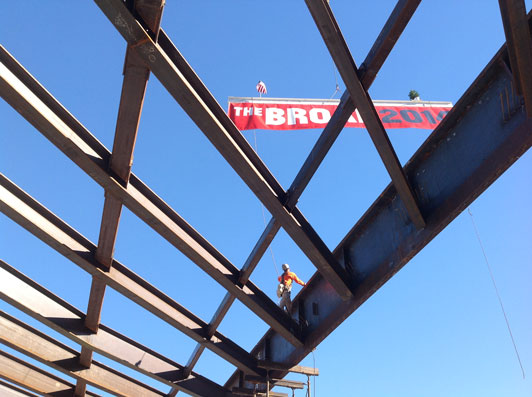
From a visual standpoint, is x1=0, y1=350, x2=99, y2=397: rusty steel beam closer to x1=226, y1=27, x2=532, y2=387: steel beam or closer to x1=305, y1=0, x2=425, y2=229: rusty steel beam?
x1=226, y1=27, x2=532, y2=387: steel beam

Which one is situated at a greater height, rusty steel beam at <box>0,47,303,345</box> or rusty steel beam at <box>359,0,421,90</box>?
rusty steel beam at <box>359,0,421,90</box>

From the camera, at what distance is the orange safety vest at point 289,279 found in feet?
27.5

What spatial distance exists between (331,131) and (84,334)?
5891mm

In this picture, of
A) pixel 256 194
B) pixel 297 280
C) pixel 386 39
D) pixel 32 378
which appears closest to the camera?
pixel 386 39

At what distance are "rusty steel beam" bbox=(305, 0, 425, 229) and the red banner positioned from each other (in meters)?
1.05

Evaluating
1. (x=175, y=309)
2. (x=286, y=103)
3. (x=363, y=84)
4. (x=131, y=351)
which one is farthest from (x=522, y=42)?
(x=131, y=351)

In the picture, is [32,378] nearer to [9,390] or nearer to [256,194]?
[9,390]

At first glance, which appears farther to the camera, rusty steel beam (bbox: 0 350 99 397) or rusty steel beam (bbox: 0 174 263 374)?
rusty steel beam (bbox: 0 350 99 397)

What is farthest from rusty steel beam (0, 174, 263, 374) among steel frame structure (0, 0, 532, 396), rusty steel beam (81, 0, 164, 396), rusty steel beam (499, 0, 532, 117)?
rusty steel beam (499, 0, 532, 117)

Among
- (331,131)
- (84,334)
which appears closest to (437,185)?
(331,131)

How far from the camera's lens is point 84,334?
857 cm

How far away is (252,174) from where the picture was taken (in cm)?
582

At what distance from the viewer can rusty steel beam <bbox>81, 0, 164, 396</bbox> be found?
454 cm

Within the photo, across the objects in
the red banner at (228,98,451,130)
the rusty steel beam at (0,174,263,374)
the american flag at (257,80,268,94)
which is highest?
the american flag at (257,80,268,94)
